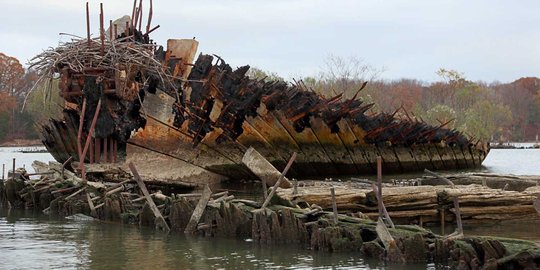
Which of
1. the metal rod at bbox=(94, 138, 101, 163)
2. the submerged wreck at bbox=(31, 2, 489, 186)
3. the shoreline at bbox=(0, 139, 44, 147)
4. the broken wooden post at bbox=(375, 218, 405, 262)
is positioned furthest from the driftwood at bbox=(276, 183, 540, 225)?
the shoreline at bbox=(0, 139, 44, 147)

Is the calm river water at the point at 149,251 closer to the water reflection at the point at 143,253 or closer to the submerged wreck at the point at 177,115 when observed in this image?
the water reflection at the point at 143,253

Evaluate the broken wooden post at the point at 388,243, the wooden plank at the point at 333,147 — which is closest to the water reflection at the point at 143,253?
the broken wooden post at the point at 388,243

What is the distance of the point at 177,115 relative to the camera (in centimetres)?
2672

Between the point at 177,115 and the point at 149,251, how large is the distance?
12.5 m

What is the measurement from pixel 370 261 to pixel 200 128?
15004 millimetres

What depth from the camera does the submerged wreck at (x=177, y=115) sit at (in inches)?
948

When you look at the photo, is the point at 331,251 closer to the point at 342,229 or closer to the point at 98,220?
the point at 342,229

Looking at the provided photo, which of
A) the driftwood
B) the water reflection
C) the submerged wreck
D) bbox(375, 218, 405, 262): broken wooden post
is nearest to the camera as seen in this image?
bbox(375, 218, 405, 262): broken wooden post

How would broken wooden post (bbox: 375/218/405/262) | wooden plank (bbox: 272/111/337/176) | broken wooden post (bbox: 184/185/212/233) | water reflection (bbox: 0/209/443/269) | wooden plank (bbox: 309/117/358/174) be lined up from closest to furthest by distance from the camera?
broken wooden post (bbox: 375/218/405/262)
water reflection (bbox: 0/209/443/269)
broken wooden post (bbox: 184/185/212/233)
wooden plank (bbox: 272/111/337/176)
wooden plank (bbox: 309/117/358/174)

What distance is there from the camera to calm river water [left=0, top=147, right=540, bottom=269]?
13.1m

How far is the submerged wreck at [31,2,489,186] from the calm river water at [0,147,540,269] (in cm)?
441

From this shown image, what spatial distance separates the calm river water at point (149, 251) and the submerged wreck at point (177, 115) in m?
4.41

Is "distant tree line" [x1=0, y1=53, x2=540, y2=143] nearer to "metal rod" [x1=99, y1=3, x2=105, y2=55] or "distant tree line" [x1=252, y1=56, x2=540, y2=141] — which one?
"distant tree line" [x1=252, y1=56, x2=540, y2=141]

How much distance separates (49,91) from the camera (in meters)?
24.8
